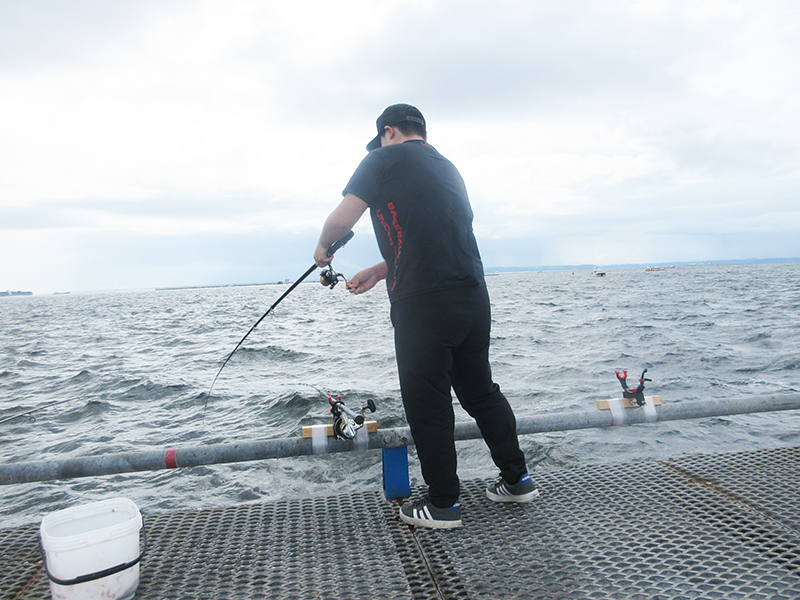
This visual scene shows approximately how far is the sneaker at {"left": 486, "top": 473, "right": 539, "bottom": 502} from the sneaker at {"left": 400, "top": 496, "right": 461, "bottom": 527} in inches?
12.9

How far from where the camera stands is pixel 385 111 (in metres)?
2.59

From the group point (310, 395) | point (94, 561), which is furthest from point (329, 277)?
point (310, 395)

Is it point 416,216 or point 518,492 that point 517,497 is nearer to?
point 518,492

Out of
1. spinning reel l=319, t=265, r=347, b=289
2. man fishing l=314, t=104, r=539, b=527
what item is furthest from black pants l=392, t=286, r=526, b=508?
spinning reel l=319, t=265, r=347, b=289

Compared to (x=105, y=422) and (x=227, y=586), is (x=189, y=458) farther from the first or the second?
(x=105, y=422)

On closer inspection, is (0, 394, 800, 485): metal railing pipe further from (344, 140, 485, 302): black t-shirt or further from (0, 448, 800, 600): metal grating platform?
(344, 140, 485, 302): black t-shirt

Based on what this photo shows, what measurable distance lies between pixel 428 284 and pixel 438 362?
1.17 feet

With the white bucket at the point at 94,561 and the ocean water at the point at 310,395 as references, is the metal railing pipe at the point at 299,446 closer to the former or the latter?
the white bucket at the point at 94,561

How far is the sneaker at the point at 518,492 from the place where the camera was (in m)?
2.63

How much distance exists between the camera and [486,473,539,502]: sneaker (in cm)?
263

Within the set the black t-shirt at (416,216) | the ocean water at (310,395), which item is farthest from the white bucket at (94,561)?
the ocean water at (310,395)

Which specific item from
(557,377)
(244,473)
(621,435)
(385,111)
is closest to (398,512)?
(385,111)

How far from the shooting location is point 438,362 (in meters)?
2.32

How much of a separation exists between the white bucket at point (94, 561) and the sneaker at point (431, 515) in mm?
1154
